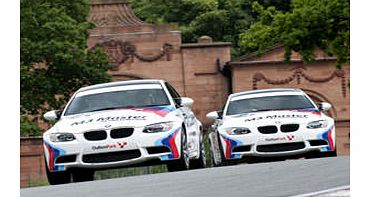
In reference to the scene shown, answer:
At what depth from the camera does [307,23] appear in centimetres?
3688

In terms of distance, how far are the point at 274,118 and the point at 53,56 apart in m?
19.4

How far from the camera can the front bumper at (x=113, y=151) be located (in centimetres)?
1480

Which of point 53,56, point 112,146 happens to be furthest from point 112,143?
point 53,56

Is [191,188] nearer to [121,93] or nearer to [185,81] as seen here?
[121,93]

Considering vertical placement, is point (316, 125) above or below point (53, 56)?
below

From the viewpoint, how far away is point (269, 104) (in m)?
19.1

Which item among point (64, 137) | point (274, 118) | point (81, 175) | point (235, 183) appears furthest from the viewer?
point (274, 118)

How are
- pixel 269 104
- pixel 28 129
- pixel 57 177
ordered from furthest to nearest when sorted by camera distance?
1. pixel 28 129
2. pixel 269 104
3. pixel 57 177

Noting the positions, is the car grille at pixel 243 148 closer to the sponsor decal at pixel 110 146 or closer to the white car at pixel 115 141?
the white car at pixel 115 141

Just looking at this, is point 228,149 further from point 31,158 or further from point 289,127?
point 31,158
